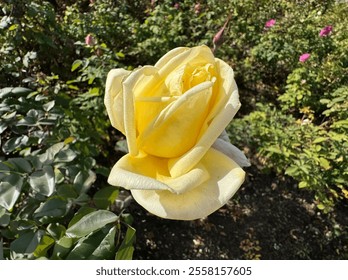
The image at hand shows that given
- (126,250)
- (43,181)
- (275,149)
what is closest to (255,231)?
(275,149)

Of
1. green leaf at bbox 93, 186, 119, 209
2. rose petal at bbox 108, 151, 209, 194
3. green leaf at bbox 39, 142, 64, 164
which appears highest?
rose petal at bbox 108, 151, 209, 194

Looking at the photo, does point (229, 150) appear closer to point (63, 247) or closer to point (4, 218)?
point (63, 247)

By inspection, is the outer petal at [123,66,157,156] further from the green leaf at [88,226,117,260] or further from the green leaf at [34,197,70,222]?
the green leaf at [34,197,70,222]

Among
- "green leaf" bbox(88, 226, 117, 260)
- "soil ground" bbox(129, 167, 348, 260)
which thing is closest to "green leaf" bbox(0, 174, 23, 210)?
"green leaf" bbox(88, 226, 117, 260)

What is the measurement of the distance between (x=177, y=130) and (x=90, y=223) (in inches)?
14.3

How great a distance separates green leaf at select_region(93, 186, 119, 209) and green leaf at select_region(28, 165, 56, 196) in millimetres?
142

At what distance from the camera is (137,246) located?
5.02 feet

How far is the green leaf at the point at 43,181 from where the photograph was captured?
72 centimetres

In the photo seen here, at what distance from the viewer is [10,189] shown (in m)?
0.71

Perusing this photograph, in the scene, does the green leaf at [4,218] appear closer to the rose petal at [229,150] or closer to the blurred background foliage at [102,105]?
the blurred background foliage at [102,105]

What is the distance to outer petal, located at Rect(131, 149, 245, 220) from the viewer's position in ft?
1.38

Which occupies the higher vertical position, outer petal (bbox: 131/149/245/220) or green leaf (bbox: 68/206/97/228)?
outer petal (bbox: 131/149/245/220)

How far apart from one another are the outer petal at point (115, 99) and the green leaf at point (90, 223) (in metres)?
0.29

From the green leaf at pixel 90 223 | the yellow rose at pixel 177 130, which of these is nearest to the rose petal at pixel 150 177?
the yellow rose at pixel 177 130
